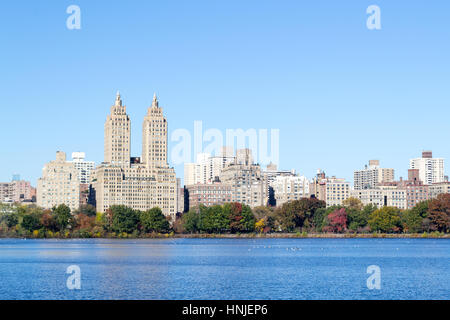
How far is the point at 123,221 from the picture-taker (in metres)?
189

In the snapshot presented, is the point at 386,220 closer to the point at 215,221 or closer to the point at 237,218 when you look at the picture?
the point at 237,218

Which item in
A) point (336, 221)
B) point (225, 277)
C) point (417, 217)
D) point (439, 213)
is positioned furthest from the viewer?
point (336, 221)

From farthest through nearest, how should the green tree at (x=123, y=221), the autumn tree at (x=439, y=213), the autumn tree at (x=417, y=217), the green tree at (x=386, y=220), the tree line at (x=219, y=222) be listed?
the green tree at (x=386, y=220) < the green tree at (x=123, y=221) < the tree line at (x=219, y=222) < the autumn tree at (x=417, y=217) < the autumn tree at (x=439, y=213)

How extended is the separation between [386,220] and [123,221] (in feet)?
200

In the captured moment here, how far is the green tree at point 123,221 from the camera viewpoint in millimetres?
188000

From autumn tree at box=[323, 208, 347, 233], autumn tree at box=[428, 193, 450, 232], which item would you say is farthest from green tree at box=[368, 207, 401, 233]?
autumn tree at box=[428, 193, 450, 232]

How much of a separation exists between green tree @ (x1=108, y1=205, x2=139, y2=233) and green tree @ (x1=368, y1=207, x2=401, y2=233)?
56.1 metres

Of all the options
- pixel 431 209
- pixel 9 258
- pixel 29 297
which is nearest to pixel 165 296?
pixel 29 297

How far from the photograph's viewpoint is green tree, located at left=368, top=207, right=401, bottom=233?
189 m

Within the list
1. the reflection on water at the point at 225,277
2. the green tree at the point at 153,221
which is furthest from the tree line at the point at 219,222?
the reflection on water at the point at 225,277

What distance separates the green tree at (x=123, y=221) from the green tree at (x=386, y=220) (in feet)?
184

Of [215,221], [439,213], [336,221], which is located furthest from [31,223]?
[439,213]

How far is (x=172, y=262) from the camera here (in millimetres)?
91812

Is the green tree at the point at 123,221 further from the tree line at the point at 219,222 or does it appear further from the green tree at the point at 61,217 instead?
the green tree at the point at 61,217
